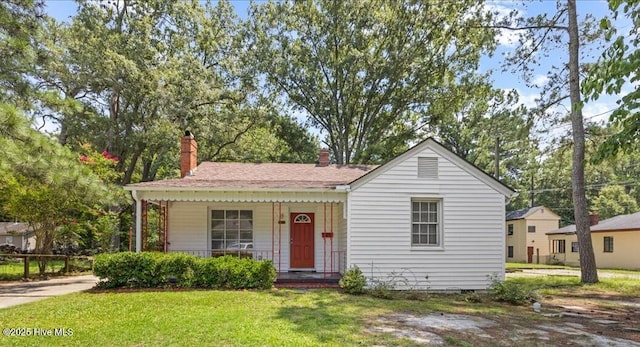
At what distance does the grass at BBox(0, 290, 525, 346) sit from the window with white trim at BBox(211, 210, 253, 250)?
11.6 feet

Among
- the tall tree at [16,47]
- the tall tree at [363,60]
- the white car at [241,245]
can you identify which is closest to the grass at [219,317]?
the white car at [241,245]

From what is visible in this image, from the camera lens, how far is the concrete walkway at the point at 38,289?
997 centimetres

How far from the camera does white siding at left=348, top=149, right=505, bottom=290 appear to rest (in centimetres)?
1223

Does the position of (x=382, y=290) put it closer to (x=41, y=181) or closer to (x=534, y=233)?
(x=41, y=181)

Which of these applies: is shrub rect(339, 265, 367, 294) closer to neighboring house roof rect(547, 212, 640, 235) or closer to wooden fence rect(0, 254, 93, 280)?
wooden fence rect(0, 254, 93, 280)

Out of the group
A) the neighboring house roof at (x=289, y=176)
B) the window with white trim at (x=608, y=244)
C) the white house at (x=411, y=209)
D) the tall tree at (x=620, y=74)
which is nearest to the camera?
the tall tree at (x=620, y=74)

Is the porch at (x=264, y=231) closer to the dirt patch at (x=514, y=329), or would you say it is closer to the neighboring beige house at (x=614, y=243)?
the dirt patch at (x=514, y=329)

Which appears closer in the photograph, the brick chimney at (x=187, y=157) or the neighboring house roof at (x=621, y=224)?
the brick chimney at (x=187, y=157)

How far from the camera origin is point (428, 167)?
41.1ft

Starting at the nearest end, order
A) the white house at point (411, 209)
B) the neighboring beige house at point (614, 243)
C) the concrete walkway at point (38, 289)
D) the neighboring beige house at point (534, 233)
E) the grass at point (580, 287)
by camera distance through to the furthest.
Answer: the concrete walkway at point (38, 289) → the white house at point (411, 209) → the grass at point (580, 287) → the neighboring beige house at point (614, 243) → the neighboring beige house at point (534, 233)

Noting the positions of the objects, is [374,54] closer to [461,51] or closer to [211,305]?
[461,51]

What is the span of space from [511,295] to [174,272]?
28.7ft

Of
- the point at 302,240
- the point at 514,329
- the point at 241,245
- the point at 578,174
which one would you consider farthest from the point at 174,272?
the point at 578,174

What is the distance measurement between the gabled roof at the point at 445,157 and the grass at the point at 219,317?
3.47 m
